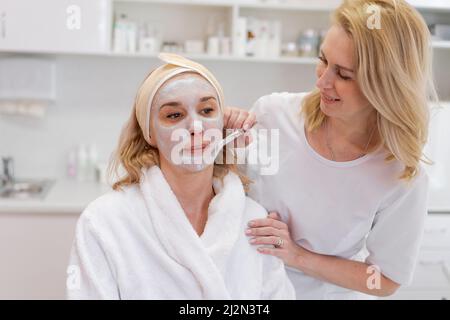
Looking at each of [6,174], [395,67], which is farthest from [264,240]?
[6,174]

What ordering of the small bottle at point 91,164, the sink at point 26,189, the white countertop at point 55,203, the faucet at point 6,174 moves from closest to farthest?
the white countertop at point 55,203 < the sink at point 26,189 < the faucet at point 6,174 < the small bottle at point 91,164

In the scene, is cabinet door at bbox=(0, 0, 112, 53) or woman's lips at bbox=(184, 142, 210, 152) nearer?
woman's lips at bbox=(184, 142, 210, 152)

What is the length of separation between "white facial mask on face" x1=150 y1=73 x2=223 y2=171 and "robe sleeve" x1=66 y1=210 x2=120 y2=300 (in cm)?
23

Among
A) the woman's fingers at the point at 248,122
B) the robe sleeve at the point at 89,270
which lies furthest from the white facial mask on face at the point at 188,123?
the robe sleeve at the point at 89,270

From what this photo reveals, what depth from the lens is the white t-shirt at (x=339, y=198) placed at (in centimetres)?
128

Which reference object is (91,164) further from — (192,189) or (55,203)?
(192,189)

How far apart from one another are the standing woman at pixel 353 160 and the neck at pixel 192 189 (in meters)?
0.12

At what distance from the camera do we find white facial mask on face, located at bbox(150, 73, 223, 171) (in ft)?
3.63

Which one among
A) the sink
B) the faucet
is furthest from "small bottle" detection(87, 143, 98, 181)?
the faucet

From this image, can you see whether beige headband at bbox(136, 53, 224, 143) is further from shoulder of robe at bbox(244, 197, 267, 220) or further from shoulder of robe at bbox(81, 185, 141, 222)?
shoulder of robe at bbox(244, 197, 267, 220)

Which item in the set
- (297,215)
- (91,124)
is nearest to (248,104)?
(91,124)

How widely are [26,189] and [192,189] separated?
1592mm

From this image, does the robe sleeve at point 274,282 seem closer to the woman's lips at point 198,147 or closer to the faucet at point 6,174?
the woman's lips at point 198,147

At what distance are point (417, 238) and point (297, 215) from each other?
0.96 ft
